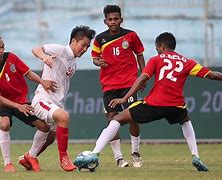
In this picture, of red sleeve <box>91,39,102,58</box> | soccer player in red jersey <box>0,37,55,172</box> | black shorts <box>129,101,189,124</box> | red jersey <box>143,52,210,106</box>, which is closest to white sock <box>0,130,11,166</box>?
soccer player in red jersey <box>0,37,55,172</box>

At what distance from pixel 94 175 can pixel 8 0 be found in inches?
876

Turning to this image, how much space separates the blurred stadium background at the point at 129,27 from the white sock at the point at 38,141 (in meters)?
8.02

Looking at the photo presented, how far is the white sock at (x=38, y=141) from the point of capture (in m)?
14.6

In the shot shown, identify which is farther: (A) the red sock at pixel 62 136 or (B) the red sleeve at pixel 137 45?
(B) the red sleeve at pixel 137 45

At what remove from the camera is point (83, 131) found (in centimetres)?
2291

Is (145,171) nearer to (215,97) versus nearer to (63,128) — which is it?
(63,128)

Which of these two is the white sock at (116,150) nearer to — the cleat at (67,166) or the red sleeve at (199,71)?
the cleat at (67,166)

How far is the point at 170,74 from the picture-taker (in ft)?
46.5

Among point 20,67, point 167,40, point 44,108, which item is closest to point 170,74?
point 167,40

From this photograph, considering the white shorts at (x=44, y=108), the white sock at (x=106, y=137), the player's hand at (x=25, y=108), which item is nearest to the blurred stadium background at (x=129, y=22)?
the white shorts at (x=44, y=108)

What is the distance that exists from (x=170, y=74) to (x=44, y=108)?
5.79 feet

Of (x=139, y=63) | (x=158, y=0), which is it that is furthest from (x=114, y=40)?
(x=158, y=0)

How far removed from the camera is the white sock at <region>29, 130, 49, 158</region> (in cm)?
1462

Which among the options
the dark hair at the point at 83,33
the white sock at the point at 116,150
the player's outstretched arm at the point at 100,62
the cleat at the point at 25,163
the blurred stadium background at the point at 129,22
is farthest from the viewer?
the blurred stadium background at the point at 129,22
